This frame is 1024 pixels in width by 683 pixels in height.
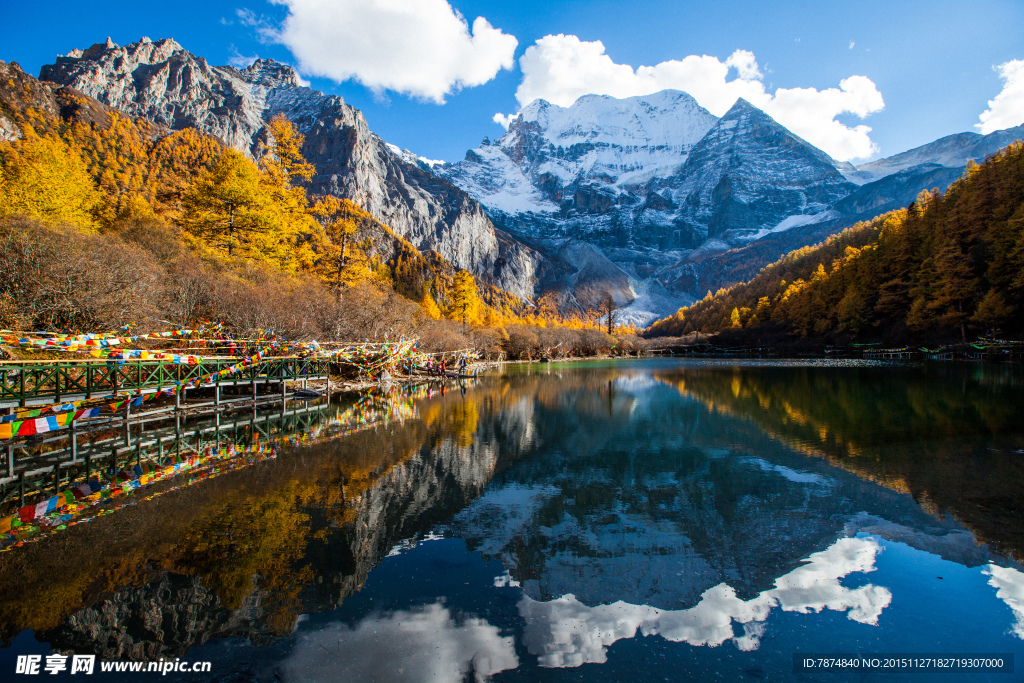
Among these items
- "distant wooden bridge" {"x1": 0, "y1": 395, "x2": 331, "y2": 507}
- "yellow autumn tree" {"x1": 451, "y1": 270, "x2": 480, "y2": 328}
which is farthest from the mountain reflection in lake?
"yellow autumn tree" {"x1": 451, "y1": 270, "x2": 480, "y2": 328}

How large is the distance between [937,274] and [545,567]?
62388 millimetres

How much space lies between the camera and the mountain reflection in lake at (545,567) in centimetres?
373

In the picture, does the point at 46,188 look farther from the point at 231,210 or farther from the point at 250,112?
the point at 250,112

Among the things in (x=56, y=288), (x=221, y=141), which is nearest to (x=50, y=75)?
(x=221, y=141)

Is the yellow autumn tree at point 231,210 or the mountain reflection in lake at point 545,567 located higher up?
the yellow autumn tree at point 231,210

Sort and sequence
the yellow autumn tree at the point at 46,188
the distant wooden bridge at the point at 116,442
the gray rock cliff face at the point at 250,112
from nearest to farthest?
the distant wooden bridge at the point at 116,442 → the yellow autumn tree at the point at 46,188 → the gray rock cliff face at the point at 250,112

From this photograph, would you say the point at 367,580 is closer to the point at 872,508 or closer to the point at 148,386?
the point at 872,508

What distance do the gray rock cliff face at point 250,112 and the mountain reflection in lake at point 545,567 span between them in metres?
126

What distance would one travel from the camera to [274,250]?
2942cm

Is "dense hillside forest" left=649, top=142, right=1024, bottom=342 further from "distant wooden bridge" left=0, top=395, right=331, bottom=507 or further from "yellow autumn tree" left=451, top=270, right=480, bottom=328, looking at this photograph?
"distant wooden bridge" left=0, top=395, right=331, bottom=507

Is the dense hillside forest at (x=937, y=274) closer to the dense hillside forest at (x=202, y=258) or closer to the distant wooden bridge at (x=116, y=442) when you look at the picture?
the dense hillside forest at (x=202, y=258)

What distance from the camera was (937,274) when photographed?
46.5m

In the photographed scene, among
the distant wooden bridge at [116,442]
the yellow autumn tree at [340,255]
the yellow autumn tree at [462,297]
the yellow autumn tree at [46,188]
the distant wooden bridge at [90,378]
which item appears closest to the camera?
the distant wooden bridge at [116,442]

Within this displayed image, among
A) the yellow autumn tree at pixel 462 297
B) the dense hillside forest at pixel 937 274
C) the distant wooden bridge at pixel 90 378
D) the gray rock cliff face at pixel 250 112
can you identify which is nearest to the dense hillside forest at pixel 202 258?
the distant wooden bridge at pixel 90 378
